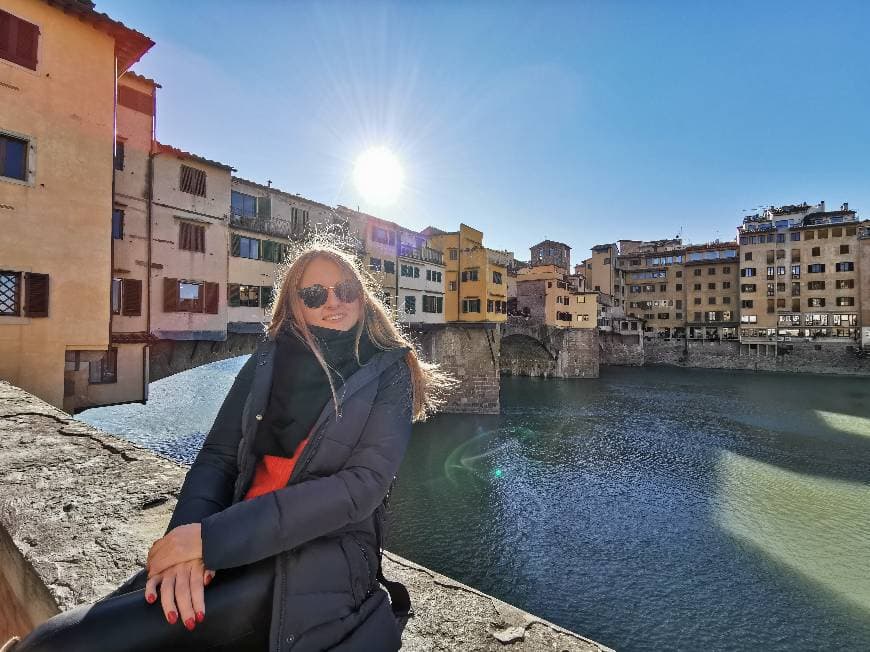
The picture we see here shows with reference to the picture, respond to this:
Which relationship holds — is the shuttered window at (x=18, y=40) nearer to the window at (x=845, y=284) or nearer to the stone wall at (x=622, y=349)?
the stone wall at (x=622, y=349)

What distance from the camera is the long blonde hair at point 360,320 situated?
7.67ft

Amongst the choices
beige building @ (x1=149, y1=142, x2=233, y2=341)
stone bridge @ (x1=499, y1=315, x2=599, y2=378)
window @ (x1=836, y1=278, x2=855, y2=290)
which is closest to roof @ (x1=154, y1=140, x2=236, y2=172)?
beige building @ (x1=149, y1=142, x2=233, y2=341)

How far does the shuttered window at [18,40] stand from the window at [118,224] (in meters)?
5.50

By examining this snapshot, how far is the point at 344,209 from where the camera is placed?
26.4 meters

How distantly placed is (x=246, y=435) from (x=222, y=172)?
20.2m

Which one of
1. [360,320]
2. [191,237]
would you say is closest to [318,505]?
[360,320]

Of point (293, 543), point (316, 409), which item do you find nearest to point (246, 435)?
point (316, 409)

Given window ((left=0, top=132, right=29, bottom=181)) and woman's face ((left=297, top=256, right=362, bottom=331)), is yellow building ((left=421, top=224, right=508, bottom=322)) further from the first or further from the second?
woman's face ((left=297, top=256, right=362, bottom=331))

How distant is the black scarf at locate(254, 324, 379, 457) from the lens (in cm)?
212

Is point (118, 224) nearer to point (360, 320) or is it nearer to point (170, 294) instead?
point (170, 294)

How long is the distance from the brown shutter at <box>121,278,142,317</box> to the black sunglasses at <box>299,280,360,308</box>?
673 inches

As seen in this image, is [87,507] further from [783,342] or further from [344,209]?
[783,342]

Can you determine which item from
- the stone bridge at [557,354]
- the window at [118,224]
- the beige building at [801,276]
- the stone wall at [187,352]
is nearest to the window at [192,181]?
the window at [118,224]

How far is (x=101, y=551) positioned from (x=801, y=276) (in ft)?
260
